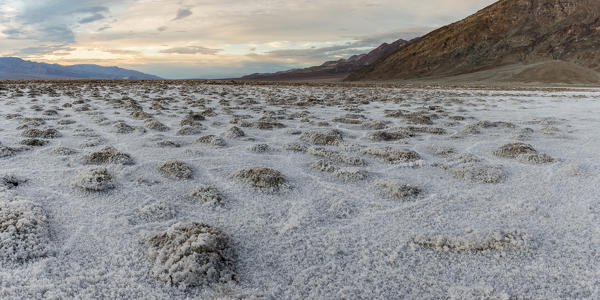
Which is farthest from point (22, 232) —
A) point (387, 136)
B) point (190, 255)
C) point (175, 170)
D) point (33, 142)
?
point (387, 136)

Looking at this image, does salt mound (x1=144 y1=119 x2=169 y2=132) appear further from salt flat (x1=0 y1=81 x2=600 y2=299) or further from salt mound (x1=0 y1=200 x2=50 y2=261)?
salt mound (x1=0 y1=200 x2=50 y2=261)

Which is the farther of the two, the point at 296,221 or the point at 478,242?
the point at 296,221

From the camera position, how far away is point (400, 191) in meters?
3.85

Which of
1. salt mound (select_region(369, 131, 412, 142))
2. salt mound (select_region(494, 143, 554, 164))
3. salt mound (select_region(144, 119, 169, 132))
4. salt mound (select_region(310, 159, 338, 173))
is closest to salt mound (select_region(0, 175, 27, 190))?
salt mound (select_region(310, 159, 338, 173))

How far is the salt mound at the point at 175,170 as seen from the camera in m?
4.36

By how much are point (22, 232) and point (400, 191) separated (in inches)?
134

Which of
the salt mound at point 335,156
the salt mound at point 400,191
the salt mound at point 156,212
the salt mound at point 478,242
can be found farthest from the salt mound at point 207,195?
the salt mound at point 335,156

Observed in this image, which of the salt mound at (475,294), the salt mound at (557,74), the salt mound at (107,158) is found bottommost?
the salt mound at (475,294)

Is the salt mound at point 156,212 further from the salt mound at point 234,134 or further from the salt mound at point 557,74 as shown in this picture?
the salt mound at point 557,74

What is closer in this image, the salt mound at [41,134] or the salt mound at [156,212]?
the salt mound at [156,212]

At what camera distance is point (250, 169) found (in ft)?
14.5

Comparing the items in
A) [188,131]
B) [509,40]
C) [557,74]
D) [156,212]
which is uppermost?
[509,40]

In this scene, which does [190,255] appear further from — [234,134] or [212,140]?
[234,134]

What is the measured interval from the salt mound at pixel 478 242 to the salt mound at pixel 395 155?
2398 mm
